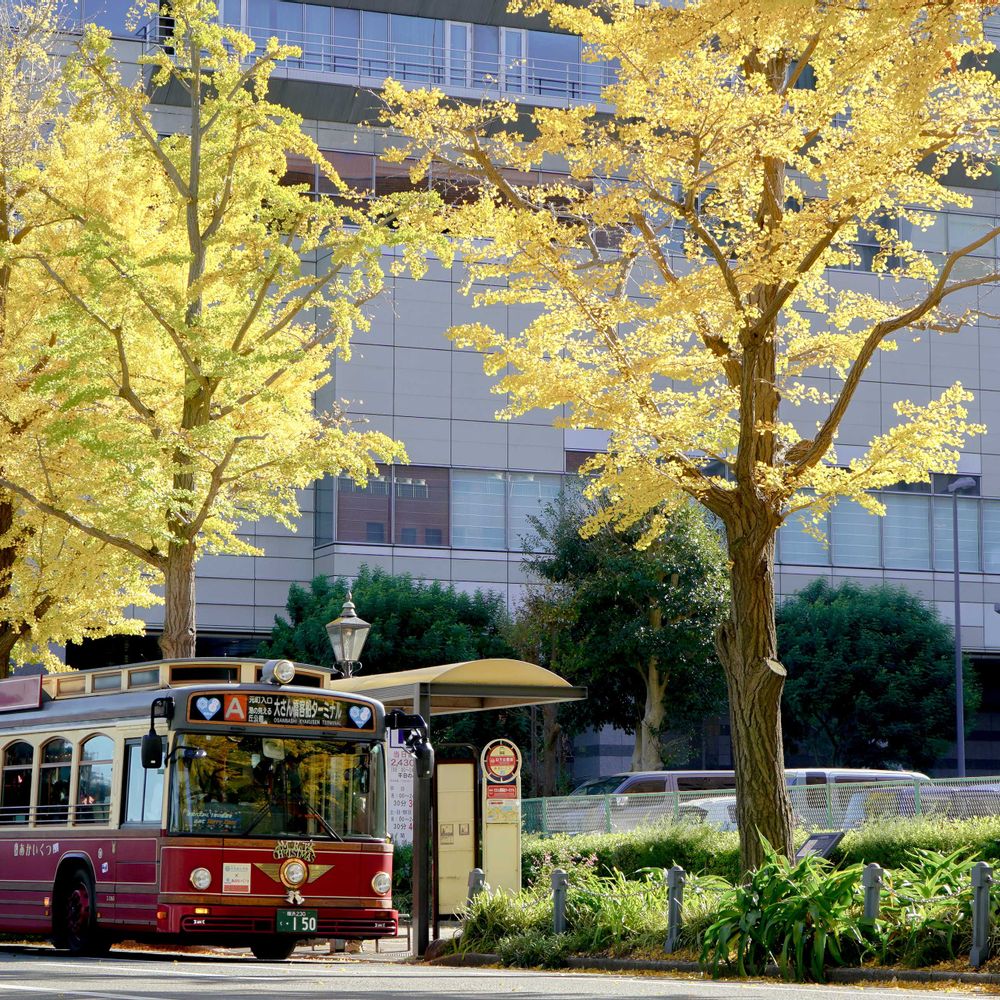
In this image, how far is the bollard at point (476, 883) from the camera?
17.6 meters

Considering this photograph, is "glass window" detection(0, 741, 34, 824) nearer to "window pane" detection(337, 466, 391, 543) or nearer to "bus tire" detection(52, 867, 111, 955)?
"bus tire" detection(52, 867, 111, 955)

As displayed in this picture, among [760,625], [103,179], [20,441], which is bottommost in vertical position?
[760,625]

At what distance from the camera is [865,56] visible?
12.4m

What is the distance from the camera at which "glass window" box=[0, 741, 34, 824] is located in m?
18.4

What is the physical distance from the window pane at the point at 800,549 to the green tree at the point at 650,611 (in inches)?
500

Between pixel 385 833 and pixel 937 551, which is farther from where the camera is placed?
pixel 937 551

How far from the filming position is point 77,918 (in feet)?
57.2

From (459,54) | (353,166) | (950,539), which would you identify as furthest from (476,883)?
(950,539)

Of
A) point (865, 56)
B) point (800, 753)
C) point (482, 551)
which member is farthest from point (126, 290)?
point (800, 753)

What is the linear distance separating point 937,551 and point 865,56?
45.5 metres

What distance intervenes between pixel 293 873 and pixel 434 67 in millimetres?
40352

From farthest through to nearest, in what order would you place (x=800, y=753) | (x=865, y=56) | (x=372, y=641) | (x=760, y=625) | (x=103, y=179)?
1. (x=800, y=753)
2. (x=372, y=641)
3. (x=103, y=179)
4. (x=760, y=625)
5. (x=865, y=56)

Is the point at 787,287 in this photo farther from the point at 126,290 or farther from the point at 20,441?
the point at 20,441

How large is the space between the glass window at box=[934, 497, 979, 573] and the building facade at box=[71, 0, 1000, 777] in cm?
49
